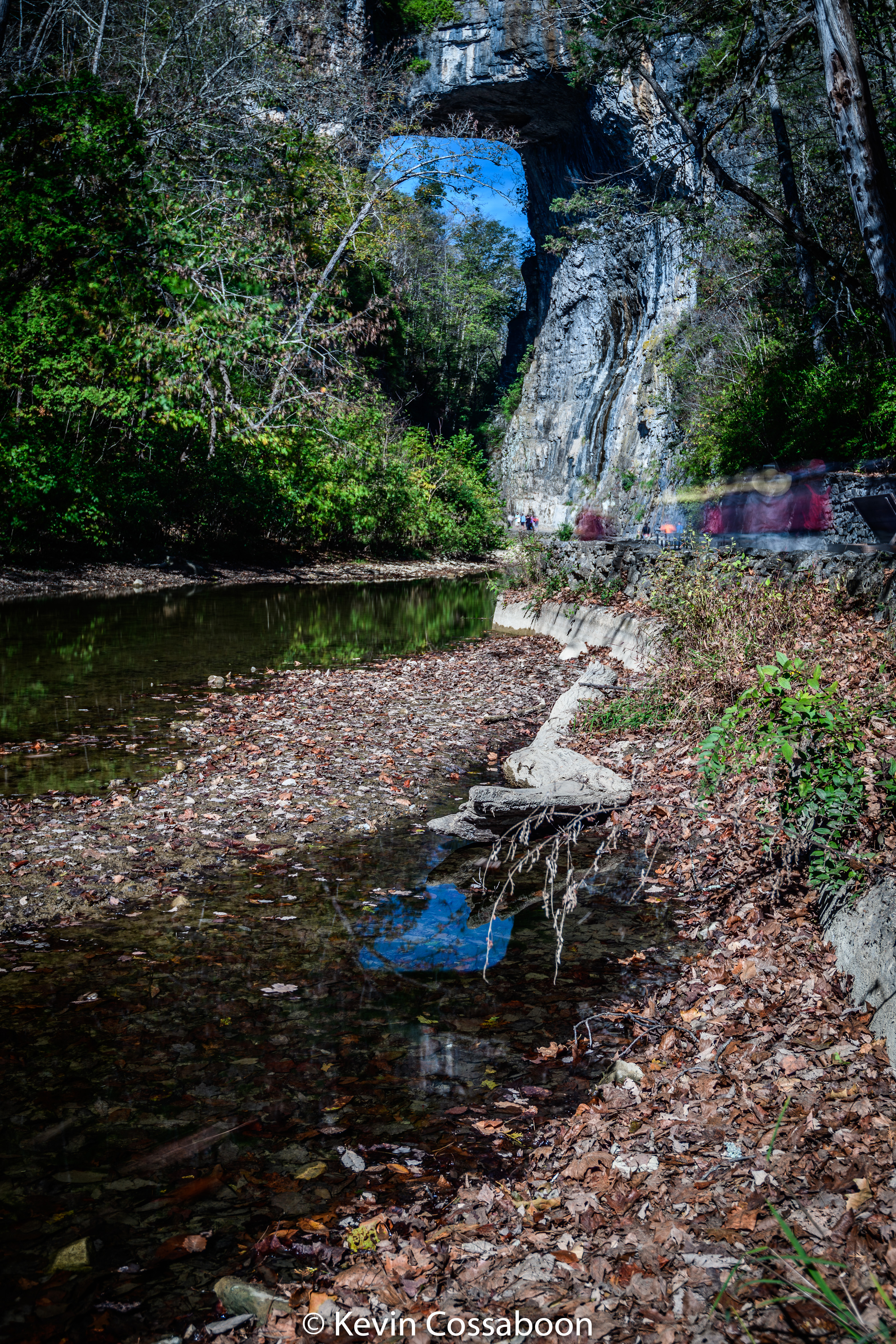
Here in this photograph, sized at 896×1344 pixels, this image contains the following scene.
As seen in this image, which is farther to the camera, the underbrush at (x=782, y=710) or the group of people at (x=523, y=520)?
the group of people at (x=523, y=520)

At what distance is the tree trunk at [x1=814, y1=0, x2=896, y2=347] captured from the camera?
377 inches

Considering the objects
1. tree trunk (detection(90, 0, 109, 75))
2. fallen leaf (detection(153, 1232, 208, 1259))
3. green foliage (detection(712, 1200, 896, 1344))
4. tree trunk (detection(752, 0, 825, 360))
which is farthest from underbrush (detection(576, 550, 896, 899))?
tree trunk (detection(90, 0, 109, 75))

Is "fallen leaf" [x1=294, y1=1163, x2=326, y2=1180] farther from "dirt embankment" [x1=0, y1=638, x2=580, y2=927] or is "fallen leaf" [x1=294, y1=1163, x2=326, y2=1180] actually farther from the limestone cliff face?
the limestone cliff face

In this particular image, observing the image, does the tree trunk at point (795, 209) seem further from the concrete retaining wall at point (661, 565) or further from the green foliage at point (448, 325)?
the green foliage at point (448, 325)

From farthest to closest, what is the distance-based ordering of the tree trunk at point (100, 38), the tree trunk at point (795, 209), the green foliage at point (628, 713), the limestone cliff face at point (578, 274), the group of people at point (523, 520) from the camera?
the group of people at point (523, 520)
the limestone cliff face at point (578, 274)
the tree trunk at point (100, 38)
the tree trunk at point (795, 209)
the green foliage at point (628, 713)

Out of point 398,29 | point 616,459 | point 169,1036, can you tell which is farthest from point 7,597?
point 398,29

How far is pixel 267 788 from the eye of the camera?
774 centimetres

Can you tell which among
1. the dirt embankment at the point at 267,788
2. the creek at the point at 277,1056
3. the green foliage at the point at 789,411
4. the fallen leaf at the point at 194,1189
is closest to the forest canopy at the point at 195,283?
the dirt embankment at the point at 267,788

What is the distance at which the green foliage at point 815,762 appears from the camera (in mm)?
4219

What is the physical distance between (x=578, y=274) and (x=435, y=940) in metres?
46.5

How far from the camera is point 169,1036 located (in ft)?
13.4

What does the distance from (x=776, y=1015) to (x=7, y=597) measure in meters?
19.6

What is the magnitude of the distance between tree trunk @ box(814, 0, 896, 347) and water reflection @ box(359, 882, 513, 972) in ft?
28.8

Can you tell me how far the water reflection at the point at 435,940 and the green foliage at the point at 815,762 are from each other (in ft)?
5.70
